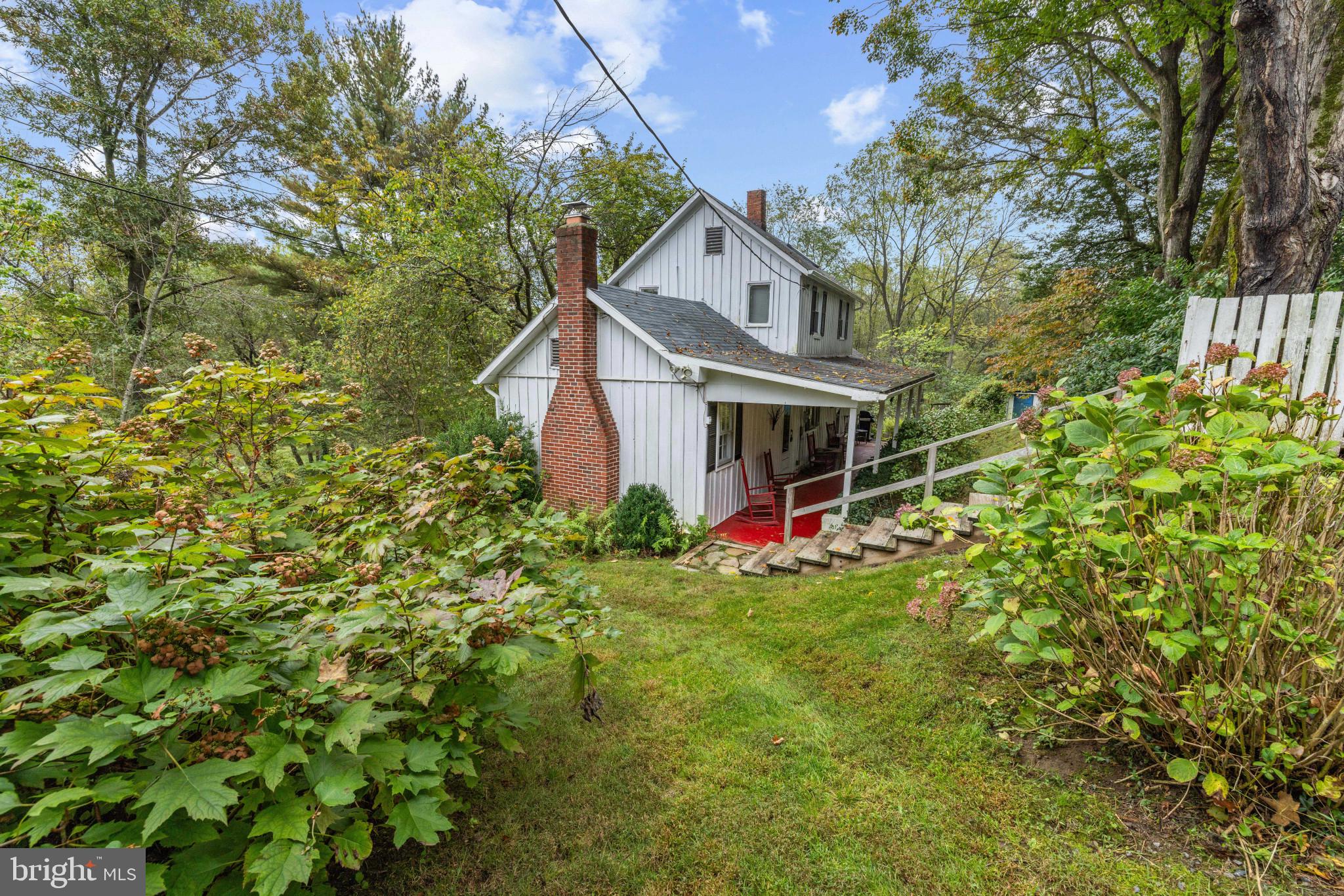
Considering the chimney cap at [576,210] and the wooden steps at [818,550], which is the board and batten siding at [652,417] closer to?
the chimney cap at [576,210]

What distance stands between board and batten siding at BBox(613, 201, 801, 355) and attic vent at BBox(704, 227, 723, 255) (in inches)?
3.1

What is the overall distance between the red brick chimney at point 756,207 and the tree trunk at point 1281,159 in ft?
35.1

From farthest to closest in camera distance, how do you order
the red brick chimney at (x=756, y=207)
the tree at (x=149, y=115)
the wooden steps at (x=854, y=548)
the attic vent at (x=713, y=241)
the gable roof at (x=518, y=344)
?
the red brick chimney at (x=756, y=207) → the tree at (x=149, y=115) → the attic vent at (x=713, y=241) → the gable roof at (x=518, y=344) → the wooden steps at (x=854, y=548)

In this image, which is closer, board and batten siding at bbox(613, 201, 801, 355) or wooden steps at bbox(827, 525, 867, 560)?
wooden steps at bbox(827, 525, 867, 560)

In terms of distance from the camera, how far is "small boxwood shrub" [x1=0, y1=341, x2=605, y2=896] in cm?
135

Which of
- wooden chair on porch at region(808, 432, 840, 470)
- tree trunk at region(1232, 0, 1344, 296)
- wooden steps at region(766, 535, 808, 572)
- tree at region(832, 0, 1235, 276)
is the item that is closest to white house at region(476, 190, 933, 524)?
wooden steps at region(766, 535, 808, 572)

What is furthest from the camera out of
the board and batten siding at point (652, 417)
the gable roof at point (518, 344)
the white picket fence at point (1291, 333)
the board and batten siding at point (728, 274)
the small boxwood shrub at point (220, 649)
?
the board and batten siding at point (728, 274)

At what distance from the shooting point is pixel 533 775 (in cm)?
299

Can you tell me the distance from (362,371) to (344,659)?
12452 millimetres

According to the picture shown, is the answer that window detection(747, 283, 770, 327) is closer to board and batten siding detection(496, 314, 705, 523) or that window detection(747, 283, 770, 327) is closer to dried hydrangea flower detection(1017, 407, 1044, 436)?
board and batten siding detection(496, 314, 705, 523)

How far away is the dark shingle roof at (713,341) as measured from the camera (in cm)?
816

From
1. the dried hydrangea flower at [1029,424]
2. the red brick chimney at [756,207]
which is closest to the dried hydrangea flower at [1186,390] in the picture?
the dried hydrangea flower at [1029,424]

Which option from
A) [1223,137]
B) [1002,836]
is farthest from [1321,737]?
[1223,137]

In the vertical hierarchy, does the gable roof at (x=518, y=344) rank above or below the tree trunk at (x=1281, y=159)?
below
